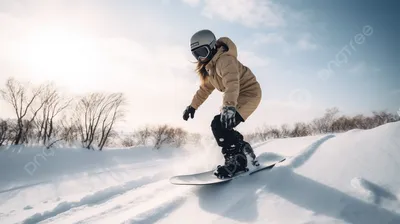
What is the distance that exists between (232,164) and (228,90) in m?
0.86

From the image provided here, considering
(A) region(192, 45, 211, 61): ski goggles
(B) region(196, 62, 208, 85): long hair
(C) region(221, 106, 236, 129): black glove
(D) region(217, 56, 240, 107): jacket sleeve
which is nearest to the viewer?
(C) region(221, 106, 236, 129): black glove

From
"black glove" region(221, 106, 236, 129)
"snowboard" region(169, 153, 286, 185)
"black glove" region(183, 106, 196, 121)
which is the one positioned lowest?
"snowboard" region(169, 153, 286, 185)

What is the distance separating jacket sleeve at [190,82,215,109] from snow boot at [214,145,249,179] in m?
1.07

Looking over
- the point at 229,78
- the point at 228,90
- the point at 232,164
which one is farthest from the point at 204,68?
the point at 232,164

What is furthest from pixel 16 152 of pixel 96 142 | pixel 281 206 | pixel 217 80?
pixel 281 206

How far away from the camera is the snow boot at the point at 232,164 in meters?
2.64

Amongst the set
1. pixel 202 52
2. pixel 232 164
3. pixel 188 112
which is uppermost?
pixel 202 52

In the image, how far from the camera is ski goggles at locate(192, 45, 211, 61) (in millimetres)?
2975

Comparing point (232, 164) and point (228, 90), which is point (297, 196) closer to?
point (232, 164)

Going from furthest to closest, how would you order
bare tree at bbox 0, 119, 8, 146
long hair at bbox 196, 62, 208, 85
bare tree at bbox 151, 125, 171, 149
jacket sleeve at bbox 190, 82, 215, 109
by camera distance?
bare tree at bbox 151, 125, 171, 149 < bare tree at bbox 0, 119, 8, 146 < jacket sleeve at bbox 190, 82, 215, 109 < long hair at bbox 196, 62, 208, 85

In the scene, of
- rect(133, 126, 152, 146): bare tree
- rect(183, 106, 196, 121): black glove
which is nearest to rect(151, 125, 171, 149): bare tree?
rect(133, 126, 152, 146): bare tree

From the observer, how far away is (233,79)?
2.68 metres

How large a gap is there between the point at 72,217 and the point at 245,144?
2179mm

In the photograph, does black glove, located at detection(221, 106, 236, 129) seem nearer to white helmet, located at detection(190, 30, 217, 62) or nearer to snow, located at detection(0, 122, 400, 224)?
snow, located at detection(0, 122, 400, 224)
